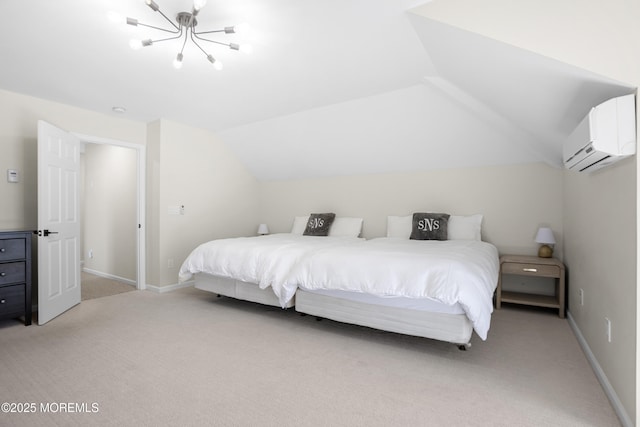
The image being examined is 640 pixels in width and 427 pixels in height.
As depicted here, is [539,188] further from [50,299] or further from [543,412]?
[50,299]

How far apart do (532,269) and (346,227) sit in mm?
2284

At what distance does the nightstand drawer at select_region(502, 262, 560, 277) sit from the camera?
2.96 metres

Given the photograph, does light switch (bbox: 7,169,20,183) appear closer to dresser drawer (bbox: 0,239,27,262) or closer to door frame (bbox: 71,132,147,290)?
dresser drawer (bbox: 0,239,27,262)

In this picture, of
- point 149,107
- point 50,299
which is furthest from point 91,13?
point 50,299

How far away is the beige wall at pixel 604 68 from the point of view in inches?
55.6

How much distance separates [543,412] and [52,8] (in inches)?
141

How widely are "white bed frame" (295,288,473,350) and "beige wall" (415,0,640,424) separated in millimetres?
759

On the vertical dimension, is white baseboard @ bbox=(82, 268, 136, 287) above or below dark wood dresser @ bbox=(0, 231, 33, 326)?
below

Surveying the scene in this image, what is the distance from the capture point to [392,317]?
2297 millimetres

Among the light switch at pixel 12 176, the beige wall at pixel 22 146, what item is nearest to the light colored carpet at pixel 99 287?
the beige wall at pixel 22 146

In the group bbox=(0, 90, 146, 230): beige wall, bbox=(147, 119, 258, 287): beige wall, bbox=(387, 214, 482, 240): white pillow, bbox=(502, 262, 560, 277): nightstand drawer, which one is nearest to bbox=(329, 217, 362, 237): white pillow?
bbox=(387, 214, 482, 240): white pillow

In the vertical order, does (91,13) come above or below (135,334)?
above

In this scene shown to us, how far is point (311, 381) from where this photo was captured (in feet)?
6.02

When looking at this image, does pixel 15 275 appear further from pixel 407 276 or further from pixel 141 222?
pixel 407 276
